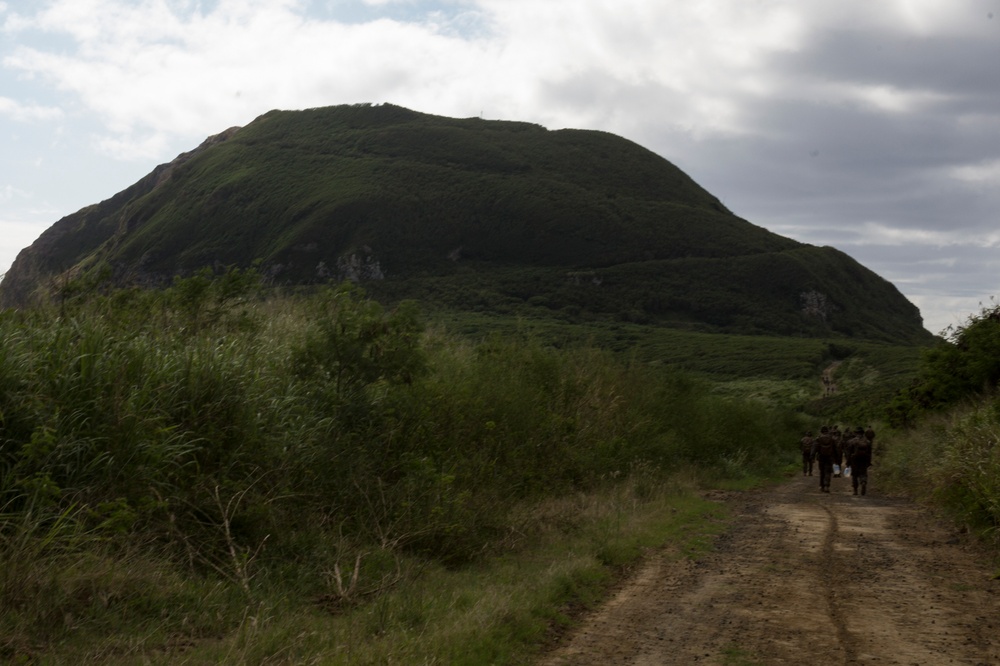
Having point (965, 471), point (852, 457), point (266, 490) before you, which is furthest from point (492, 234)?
point (266, 490)

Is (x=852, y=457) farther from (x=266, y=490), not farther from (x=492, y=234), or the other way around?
(x=492, y=234)

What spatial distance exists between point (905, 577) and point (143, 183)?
16700 cm

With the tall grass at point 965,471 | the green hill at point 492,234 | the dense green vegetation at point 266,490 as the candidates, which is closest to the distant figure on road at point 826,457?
the tall grass at point 965,471

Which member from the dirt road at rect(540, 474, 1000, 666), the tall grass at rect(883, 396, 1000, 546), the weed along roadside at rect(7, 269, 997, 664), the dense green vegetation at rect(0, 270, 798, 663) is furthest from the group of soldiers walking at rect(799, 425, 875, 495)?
the dirt road at rect(540, 474, 1000, 666)

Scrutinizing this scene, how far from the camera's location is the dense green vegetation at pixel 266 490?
6445mm

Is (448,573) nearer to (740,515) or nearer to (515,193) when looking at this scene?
(740,515)

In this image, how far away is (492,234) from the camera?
4695 inches

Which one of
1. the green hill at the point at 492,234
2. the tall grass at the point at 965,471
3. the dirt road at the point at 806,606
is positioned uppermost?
the green hill at the point at 492,234

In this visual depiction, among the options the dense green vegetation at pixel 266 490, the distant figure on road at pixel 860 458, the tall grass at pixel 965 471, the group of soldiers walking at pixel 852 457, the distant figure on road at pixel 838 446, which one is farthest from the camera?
the distant figure on road at pixel 838 446

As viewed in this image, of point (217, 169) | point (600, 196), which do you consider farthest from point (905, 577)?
point (217, 169)

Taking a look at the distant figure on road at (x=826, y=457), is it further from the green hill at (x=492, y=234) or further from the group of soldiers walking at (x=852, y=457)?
the green hill at (x=492, y=234)

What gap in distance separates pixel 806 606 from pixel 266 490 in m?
5.36

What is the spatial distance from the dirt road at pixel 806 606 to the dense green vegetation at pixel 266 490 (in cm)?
65

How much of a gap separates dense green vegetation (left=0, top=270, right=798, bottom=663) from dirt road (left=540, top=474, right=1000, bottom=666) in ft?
2.12
